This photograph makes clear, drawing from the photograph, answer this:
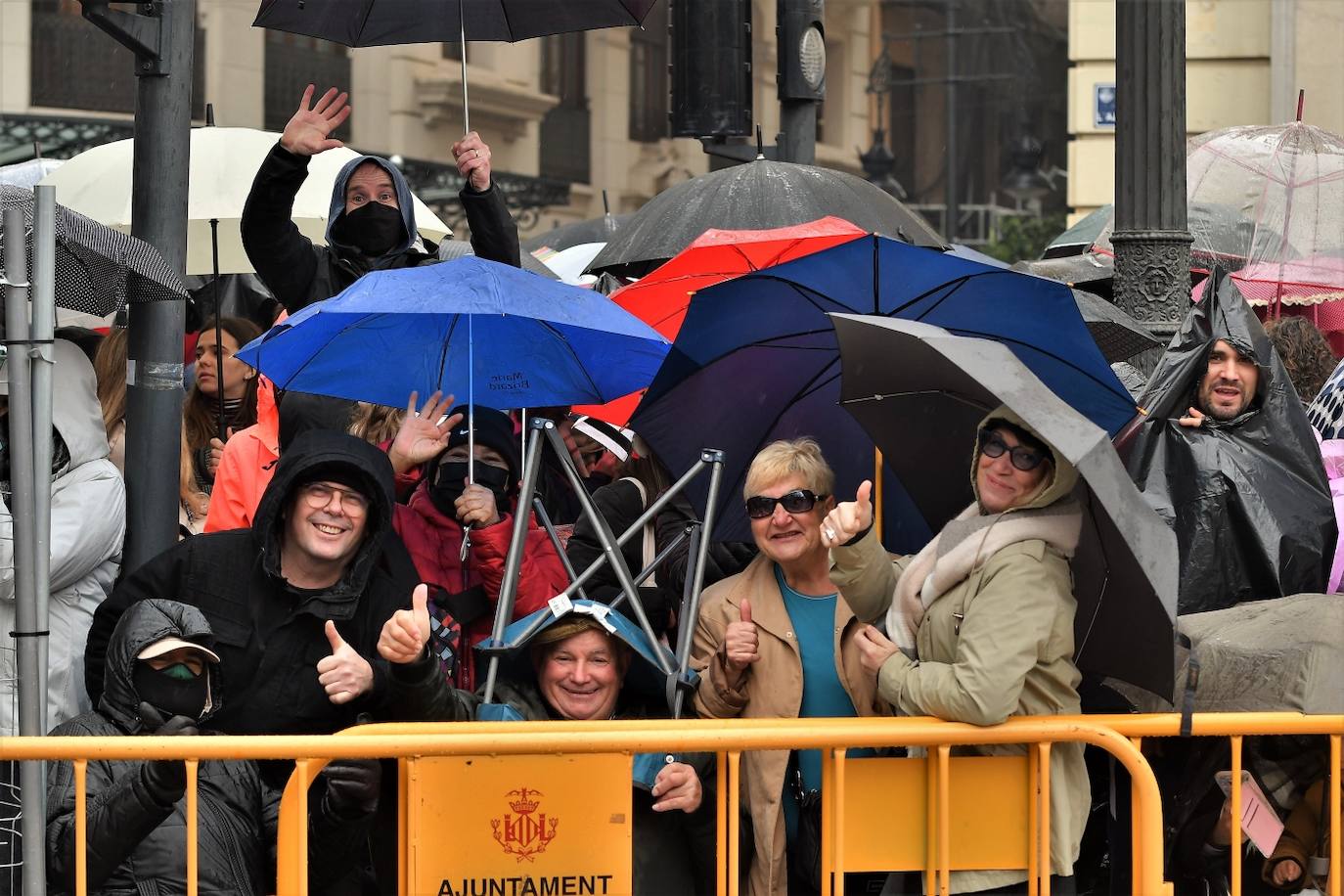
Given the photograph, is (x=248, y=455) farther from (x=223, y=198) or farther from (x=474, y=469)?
(x=223, y=198)

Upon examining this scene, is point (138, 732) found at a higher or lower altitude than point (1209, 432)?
lower

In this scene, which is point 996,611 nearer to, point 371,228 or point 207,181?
point 371,228

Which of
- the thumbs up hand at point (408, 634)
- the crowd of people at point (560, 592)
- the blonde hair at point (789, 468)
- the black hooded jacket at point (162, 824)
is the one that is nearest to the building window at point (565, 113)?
the crowd of people at point (560, 592)

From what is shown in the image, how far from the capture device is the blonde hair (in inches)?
212

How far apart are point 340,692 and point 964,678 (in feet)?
4.89

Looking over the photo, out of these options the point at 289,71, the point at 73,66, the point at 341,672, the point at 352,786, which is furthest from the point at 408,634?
the point at 289,71

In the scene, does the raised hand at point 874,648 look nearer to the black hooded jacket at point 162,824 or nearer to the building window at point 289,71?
A: the black hooded jacket at point 162,824

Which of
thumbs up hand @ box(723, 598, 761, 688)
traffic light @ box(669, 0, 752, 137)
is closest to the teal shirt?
thumbs up hand @ box(723, 598, 761, 688)

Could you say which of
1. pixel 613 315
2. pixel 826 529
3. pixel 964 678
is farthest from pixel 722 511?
pixel 964 678

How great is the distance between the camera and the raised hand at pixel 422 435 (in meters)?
5.82

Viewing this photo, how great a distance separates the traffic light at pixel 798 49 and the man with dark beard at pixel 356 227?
4.06 meters

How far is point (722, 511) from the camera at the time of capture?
6.13 metres

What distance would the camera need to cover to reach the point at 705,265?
766 centimetres

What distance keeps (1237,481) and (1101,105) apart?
13077 mm
